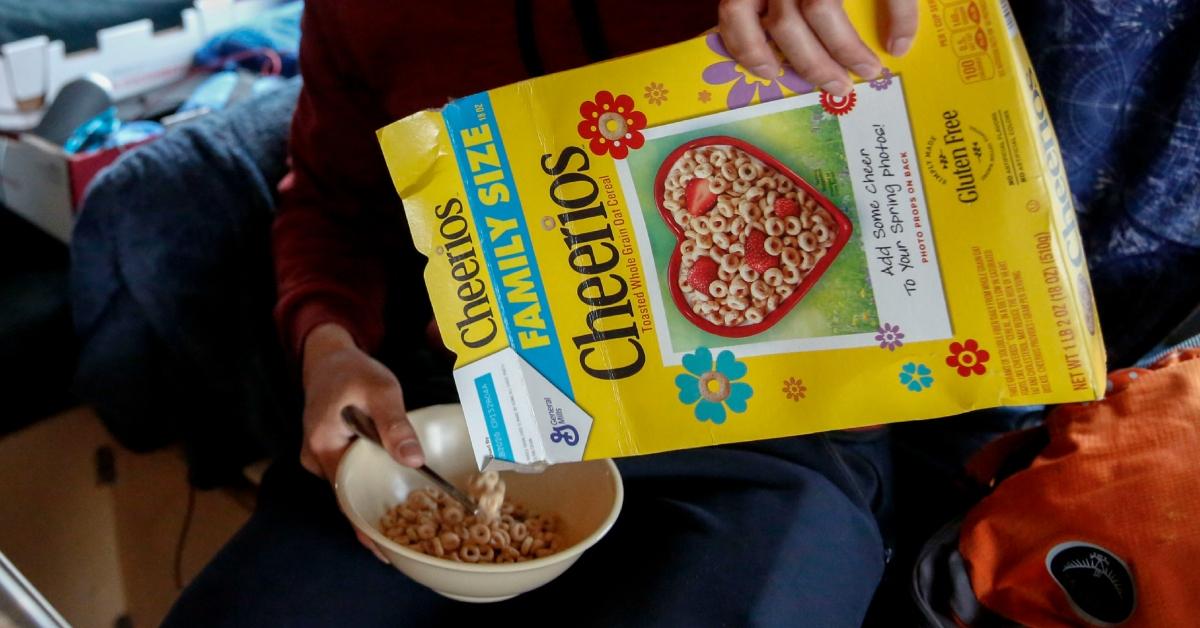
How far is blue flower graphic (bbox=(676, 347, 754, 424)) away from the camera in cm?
Result: 59

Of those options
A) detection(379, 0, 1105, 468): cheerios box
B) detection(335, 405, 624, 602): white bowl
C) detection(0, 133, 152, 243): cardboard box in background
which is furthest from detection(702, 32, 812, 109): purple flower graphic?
detection(0, 133, 152, 243): cardboard box in background

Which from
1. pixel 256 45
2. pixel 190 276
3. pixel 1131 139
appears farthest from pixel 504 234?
pixel 256 45

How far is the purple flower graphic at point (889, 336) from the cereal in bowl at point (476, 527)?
1.11ft

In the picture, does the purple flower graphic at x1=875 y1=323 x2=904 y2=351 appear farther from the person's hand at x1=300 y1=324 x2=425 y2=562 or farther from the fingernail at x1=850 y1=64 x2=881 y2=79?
the person's hand at x1=300 y1=324 x2=425 y2=562

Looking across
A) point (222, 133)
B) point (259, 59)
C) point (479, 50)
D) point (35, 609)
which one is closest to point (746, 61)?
point (479, 50)

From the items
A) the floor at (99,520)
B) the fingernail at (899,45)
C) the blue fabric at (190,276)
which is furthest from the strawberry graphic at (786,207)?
the floor at (99,520)

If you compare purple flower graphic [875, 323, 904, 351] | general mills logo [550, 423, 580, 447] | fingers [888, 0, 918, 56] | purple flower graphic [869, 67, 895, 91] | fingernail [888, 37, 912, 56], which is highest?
fingers [888, 0, 918, 56]

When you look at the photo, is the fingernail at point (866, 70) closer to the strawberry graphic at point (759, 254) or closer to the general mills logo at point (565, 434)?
the strawberry graphic at point (759, 254)

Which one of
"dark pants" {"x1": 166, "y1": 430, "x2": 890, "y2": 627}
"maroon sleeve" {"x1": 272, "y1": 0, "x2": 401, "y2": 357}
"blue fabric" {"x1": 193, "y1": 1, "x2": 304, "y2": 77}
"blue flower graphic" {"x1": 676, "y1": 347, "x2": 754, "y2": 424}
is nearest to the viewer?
"blue flower graphic" {"x1": 676, "y1": 347, "x2": 754, "y2": 424}

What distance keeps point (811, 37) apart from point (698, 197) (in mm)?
116

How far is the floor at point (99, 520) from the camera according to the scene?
51.3 inches

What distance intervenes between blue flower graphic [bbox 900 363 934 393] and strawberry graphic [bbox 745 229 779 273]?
10 centimetres

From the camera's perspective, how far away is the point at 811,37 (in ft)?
1.68

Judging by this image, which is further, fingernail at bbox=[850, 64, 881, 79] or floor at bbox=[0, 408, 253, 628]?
floor at bbox=[0, 408, 253, 628]
